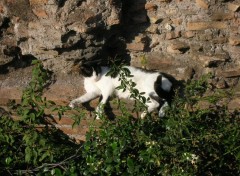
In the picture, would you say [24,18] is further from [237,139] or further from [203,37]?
[237,139]

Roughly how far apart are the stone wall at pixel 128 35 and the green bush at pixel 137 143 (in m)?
0.22

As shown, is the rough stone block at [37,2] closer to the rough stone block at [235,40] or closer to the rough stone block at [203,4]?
the rough stone block at [203,4]

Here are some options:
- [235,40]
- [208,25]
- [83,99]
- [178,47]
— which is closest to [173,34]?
[178,47]

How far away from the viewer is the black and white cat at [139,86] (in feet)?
15.1

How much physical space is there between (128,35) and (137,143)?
112cm

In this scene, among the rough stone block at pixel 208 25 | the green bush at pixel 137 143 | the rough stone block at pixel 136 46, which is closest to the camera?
the green bush at pixel 137 143

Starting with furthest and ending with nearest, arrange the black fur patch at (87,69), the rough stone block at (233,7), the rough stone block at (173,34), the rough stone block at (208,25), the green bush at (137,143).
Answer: the black fur patch at (87,69)
the rough stone block at (173,34)
the rough stone block at (208,25)
the rough stone block at (233,7)
the green bush at (137,143)

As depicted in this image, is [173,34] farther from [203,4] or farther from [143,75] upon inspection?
[143,75]

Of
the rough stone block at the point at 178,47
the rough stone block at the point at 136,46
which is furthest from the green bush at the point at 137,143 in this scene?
the rough stone block at the point at 136,46

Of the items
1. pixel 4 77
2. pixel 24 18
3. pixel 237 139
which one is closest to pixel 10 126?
pixel 4 77

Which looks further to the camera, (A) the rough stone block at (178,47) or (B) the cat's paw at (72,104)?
(B) the cat's paw at (72,104)

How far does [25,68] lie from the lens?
4844mm

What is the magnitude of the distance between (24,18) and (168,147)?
1752 mm

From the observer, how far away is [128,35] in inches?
181
